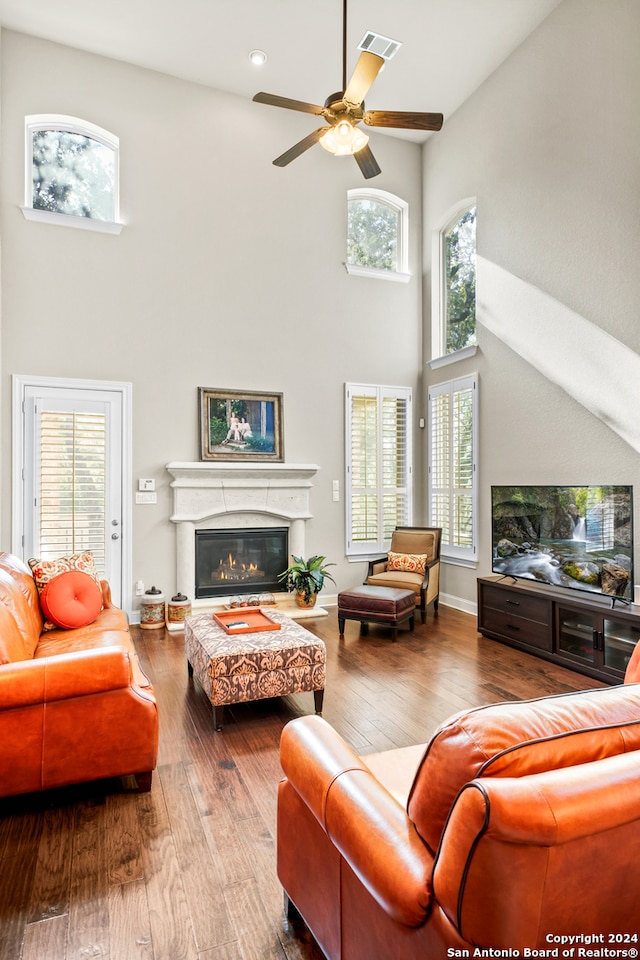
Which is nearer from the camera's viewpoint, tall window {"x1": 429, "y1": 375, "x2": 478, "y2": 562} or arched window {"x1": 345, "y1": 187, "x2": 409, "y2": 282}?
tall window {"x1": 429, "y1": 375, "x2": 478, "y2": 562}

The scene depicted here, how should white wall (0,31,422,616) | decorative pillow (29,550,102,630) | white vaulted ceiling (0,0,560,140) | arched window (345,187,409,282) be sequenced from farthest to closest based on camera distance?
arched window (345,187,409,282)
white wall (0,31,422,616)
white vaulted ceiling (0,0,560,140)
decorative pillow (29,550,102,630)

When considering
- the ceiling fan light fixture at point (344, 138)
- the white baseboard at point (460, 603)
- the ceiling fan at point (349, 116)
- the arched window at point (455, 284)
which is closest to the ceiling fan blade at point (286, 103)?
the ceiling fan at point (349, 116)

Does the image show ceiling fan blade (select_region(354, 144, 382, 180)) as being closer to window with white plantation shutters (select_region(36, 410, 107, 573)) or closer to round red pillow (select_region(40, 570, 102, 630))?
window with white plantation shutters (select_region(36, 410, 107, 573))

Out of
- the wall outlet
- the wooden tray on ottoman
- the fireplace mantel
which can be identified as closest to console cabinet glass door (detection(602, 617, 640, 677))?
the wooden tray on ottoman

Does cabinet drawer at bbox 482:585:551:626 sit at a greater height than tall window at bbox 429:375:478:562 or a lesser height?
lesser

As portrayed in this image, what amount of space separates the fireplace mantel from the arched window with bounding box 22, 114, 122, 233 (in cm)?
254

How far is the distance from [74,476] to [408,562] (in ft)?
11.0

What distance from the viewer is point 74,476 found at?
512 centimetres

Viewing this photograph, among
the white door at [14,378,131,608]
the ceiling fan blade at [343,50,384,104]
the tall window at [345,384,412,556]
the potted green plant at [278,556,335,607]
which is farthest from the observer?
the tall window at [345,384,412,556]

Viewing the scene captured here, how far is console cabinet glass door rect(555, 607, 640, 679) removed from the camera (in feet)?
12.1

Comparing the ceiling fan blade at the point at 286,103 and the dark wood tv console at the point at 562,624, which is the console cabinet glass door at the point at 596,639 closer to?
the dark wood tv console at the point at 562,624

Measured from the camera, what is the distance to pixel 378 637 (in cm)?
495

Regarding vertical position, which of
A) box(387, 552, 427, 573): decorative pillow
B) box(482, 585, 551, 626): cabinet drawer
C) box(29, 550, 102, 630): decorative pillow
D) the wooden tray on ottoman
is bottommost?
box(482, 585, 551, 626): cabinet drawer

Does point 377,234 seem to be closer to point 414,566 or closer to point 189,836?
point 414,566
